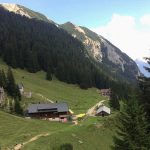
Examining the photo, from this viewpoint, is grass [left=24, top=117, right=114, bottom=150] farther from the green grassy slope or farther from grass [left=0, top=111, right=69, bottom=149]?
the green grassy slope

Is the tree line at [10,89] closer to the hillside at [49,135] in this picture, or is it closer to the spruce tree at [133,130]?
the hillside at [49,135]

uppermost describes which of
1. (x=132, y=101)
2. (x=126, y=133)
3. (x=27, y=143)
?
(x=132, y=101)

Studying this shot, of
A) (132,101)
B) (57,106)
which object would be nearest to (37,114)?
(57,106)

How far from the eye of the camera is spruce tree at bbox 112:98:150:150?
36625 mm

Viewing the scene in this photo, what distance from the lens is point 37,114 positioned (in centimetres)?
12975

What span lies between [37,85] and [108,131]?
84320 mm

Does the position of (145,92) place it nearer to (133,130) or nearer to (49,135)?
(133,130)

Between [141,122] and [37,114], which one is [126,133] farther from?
[37,114]

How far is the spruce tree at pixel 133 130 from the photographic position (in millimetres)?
36625

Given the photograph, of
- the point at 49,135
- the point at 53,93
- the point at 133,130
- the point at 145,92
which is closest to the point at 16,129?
the point at 49,135

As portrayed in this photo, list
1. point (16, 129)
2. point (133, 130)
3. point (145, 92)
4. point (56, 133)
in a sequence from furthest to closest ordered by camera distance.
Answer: point (16, 129)
point (56, 133)
point (145, 92)
point (133, 130)

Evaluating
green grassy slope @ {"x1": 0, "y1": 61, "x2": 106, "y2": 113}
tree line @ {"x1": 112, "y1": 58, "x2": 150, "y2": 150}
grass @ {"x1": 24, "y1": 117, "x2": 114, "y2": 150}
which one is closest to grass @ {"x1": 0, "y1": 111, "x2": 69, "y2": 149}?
grass @ {"x1": 24, "y1": 117, "x2": 114, "y2": 150}

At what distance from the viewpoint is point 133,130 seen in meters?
37.2

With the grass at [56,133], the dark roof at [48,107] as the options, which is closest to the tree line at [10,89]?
the grass at [56,133]
